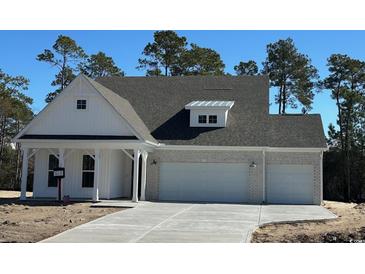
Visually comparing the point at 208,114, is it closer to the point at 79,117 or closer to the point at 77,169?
the point at 79,117

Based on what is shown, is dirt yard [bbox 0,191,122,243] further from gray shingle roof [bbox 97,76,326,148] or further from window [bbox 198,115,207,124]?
window [bbox 198,115,207,124]

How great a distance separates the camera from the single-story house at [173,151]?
75.7 feet

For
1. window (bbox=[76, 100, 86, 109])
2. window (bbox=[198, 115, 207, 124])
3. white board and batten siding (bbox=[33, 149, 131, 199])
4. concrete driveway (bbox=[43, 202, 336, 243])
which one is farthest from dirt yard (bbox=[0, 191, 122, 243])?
window (bbox=[198, 115, 207, 124])

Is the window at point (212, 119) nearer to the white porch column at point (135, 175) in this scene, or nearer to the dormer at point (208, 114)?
the dormer at point (208, 114)

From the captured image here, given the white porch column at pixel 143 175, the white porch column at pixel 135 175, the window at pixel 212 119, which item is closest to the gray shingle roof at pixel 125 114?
the white porch column at pixel 143 175

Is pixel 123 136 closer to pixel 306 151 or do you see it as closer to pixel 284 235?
pixel 306 151

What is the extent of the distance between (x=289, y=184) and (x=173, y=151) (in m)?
5.98

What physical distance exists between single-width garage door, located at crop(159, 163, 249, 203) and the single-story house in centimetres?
5

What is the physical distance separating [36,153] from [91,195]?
3.51 m

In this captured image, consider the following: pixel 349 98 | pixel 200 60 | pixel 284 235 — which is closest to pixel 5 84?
pixel 200 60

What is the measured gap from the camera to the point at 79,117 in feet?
77.0

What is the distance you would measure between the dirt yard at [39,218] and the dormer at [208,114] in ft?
26.3

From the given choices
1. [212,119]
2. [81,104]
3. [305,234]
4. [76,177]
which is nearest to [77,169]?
[76,177]

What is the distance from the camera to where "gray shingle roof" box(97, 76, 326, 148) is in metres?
25.2
